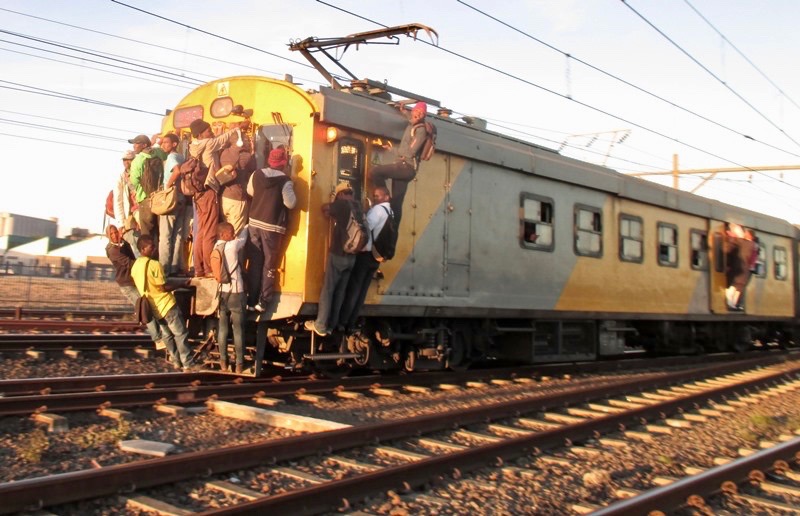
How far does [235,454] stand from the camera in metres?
4.89

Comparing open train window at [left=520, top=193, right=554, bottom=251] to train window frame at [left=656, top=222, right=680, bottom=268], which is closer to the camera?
open train window at [left=520, top=193, right=554, bottom=251]

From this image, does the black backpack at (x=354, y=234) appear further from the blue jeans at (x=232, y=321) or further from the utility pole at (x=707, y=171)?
the utility pole at (x=707, y=171)

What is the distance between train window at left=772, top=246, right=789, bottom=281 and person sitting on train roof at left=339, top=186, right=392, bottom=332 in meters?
13.1

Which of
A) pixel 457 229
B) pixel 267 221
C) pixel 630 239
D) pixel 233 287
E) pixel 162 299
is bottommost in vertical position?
pixel 162 299

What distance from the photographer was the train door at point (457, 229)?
9.38m

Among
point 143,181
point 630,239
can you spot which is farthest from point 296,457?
point 630,239

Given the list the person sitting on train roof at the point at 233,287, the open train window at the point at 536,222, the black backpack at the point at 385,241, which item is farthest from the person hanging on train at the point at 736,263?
the person sitting on train roof at the point at 233,287

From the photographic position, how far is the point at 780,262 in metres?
17.9

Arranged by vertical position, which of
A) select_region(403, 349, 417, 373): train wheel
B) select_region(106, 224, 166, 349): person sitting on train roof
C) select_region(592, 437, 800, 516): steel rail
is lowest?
select_region(592, 437, 800, 516): steel rail

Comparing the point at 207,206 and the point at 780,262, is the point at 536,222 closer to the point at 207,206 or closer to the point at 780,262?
the point at 207,206

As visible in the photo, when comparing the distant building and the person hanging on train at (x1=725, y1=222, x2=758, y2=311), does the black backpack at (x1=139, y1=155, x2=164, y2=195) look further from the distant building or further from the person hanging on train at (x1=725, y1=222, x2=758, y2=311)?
the distant building

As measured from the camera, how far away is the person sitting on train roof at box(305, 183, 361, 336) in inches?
307

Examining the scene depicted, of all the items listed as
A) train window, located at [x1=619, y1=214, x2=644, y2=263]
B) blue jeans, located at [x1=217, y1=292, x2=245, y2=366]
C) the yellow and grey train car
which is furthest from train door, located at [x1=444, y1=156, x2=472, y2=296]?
train window, located at [x1=619, y1=214, x2=644, y2=263]

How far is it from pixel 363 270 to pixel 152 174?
3014 mm
